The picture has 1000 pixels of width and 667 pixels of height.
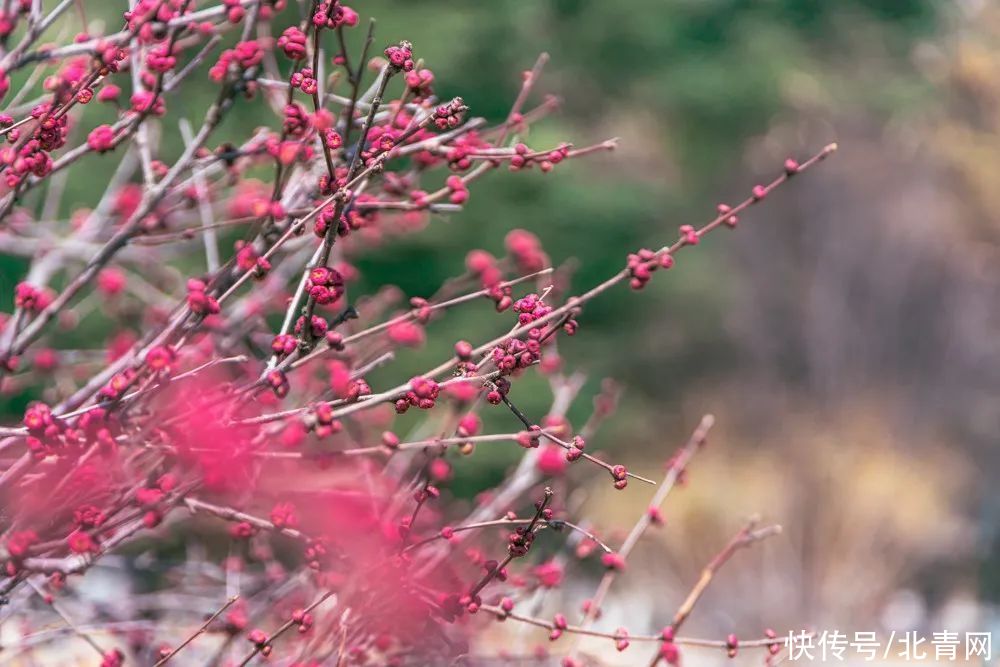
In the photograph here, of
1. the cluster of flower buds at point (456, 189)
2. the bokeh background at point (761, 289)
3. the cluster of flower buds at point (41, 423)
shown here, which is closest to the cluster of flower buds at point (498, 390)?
the cluster of flower buds at point (456, 189)

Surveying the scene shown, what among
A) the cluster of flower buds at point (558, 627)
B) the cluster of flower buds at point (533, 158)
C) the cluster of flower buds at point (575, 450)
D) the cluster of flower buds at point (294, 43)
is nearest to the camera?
the cluster of flower buds at point (575, 450)

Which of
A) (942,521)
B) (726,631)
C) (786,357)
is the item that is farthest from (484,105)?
(942,521)

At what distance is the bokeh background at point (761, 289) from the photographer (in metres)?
11.5

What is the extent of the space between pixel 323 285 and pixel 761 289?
12736 millimetres

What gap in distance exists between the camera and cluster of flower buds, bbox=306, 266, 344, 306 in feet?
5.47

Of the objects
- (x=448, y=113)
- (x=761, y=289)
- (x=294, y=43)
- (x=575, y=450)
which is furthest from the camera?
(x=761, y=289)

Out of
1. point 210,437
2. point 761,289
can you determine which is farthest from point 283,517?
point 761,289

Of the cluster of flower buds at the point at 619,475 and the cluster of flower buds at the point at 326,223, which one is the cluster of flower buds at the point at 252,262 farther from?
the cluster of flower buds at the point at 619,475

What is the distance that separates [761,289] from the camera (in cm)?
1395

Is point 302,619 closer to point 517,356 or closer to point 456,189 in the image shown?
point 517,356

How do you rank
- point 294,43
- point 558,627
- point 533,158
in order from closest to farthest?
point 294,43 → point 558,627 → point 533,158

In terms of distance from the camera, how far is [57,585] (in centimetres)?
203

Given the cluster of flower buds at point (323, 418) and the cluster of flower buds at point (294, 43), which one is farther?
the cluster of flower buds at point (294, 43)

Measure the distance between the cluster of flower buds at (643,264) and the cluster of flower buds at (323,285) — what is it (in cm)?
44
